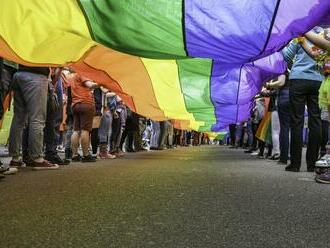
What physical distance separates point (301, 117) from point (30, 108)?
2931 mm

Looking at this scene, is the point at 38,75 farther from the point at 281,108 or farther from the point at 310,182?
the point at 281,108

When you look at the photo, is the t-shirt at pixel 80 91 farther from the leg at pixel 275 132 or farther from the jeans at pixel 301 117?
the leg at pixel 275 132

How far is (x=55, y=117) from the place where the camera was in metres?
6.69

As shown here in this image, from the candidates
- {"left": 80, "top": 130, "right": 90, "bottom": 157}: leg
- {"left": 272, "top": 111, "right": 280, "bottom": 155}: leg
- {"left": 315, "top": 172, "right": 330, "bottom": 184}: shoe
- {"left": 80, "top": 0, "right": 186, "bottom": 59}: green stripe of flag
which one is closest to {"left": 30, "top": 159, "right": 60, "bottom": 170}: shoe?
{"left": 80, "top": 130, "right": 90, "bottom": 157}: leg

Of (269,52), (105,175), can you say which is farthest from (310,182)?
(105,175)

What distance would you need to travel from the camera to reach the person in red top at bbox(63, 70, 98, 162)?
7000 mm

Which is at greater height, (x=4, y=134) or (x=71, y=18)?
(x=71, y=18)

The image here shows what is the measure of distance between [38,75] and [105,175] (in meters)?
1.30

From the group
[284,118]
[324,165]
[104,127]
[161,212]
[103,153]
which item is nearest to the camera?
[161,212]

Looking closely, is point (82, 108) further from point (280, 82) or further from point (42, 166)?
point (280, 82)

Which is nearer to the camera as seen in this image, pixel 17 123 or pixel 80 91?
pixel 17 123

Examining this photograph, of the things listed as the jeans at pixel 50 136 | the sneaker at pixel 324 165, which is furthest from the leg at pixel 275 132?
the jeans at pixel 50 136

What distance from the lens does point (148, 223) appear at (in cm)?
254

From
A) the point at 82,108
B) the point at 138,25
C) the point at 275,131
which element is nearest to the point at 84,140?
the point at 82,108
